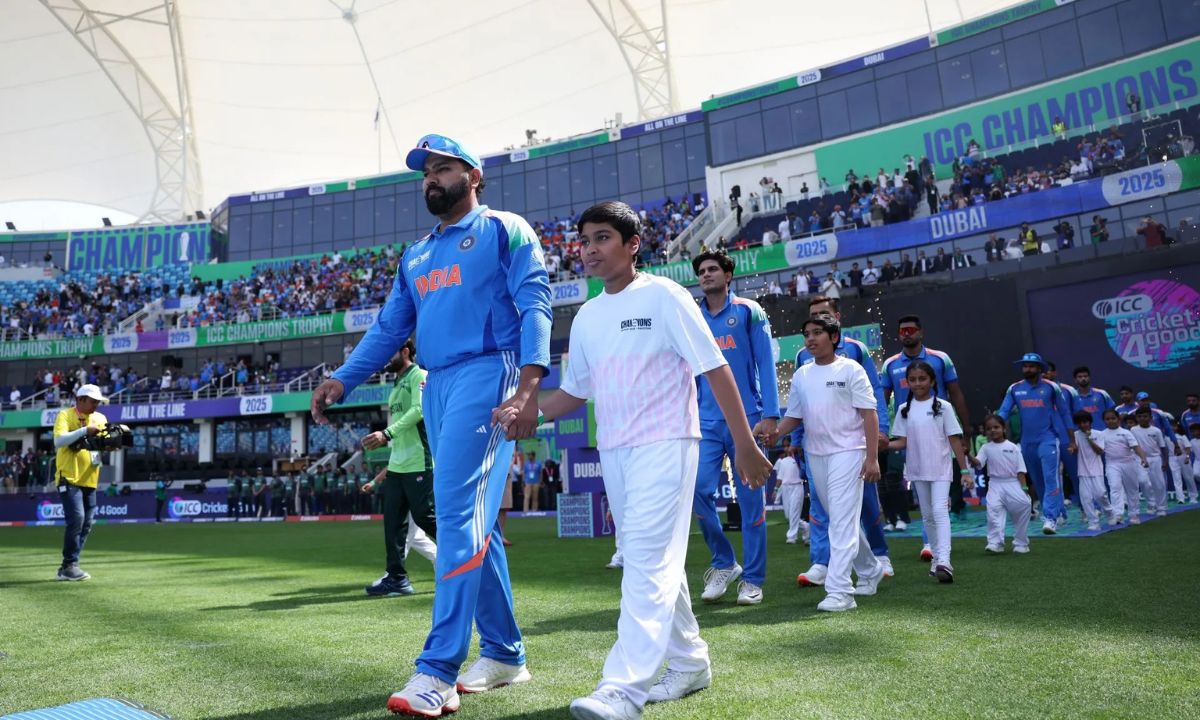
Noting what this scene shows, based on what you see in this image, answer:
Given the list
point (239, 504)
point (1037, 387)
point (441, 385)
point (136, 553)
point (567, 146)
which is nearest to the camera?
point (441, 385)

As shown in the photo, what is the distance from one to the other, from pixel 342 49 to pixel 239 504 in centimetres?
3009

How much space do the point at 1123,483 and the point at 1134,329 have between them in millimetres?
10595

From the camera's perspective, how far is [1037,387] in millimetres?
10391

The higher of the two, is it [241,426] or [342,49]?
[342,49]

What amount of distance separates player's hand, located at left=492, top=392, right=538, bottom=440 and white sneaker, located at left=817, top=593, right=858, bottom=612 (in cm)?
289

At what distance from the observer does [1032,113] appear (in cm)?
3425

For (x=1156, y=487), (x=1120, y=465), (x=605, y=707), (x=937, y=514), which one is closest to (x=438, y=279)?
(x=605, y=707)

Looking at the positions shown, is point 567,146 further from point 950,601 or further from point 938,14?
point 950,601

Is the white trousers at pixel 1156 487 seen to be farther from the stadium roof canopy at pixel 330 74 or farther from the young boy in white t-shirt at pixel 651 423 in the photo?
the stadium roof canopy at pixel 330 74

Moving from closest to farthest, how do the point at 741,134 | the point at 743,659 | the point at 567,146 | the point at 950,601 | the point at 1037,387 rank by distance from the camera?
the point at 743,659 → the point at 950,601 → the point at 1037,387 → the point at 741,134 → the point at 567,146

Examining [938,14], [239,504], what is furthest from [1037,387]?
[938,14]

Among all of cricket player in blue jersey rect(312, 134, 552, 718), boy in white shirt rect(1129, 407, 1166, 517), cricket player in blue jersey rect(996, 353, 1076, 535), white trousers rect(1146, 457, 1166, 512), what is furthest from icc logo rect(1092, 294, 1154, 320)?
cricket player in blue jersey rect(312, 134, 552, 718)

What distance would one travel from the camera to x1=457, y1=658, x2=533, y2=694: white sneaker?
3.40 metres

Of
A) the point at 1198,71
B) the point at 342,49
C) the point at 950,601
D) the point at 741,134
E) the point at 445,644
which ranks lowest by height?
the point at 950,601
